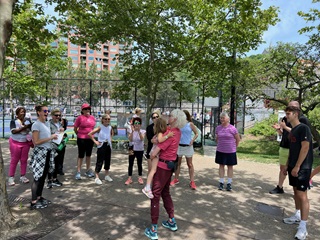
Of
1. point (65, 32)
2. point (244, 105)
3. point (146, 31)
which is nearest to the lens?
point (146, 31)

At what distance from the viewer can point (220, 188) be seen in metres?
5.59

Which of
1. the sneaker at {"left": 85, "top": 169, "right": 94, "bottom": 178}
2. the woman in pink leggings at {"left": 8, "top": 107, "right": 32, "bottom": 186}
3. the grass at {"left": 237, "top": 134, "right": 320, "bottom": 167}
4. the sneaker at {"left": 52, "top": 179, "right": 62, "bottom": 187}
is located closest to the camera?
the woman in pink leggings at {"left": 8, "top": 107, "right": 32, "bottom": 186}

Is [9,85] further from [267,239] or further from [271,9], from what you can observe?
[267,239]

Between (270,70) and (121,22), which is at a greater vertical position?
(121,22)

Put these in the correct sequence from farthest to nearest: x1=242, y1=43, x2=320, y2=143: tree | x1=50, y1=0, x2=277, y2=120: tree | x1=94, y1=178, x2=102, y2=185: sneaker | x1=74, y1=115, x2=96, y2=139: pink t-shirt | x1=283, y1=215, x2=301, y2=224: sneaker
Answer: x1=242, y1=43, x2=320, y2=143: tree < x1=50, y1=0, x2=277, y2=120: tree < x1=74, y1=115, x2=96, y2=139: pink t-shirt < x1=94, y1=178, x2=102, y2=185: sneaker < x1=283, y1=215, x2=301, y2=224: sneaker

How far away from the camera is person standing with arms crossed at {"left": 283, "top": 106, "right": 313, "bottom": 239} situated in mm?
3580

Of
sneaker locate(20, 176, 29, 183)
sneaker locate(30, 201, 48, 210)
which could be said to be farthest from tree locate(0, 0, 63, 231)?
sneaker locate(20, 176, 29, 183)

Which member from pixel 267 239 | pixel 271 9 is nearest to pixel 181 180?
pixel 267 239

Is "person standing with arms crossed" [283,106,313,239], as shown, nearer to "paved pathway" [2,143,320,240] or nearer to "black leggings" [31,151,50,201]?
"paved pathway" [2,143,320,240]

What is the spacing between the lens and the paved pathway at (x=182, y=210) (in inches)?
144

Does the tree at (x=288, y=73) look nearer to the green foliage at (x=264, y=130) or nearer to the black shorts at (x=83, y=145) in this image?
the green foliage at (x=264, y=130)

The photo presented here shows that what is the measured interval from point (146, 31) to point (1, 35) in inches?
213

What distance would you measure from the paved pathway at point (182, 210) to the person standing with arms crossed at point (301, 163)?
352 millimetres

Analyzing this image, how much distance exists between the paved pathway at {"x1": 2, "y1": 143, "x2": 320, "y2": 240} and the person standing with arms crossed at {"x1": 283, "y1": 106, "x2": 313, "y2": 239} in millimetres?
352
